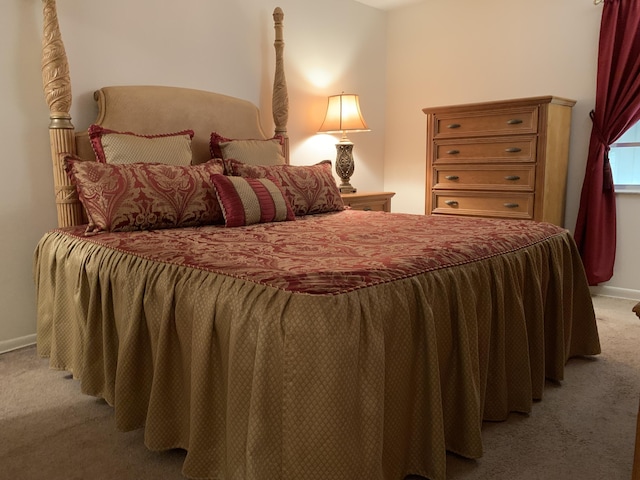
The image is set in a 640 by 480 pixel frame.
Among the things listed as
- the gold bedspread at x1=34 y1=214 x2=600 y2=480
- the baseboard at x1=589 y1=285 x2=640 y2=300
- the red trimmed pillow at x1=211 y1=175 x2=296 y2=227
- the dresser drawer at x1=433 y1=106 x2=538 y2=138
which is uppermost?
the dresser drawer at x1=433 y1=106 x2=538 y2=138

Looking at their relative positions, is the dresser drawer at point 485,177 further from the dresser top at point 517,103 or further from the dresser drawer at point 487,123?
the dresser top at point 517,103

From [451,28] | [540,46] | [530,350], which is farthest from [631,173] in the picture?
[530,350]

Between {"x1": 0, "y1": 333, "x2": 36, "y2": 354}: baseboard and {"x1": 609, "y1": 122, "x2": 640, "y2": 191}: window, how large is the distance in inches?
150

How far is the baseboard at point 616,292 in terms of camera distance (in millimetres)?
3504

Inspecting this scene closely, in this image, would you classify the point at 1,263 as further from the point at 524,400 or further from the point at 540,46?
the point at 540,46

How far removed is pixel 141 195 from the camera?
7.42 feet

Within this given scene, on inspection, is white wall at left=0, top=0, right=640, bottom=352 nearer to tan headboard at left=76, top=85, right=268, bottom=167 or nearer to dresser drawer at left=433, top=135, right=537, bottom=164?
tan headboard at left=76, top=85, right=268, bottom=167

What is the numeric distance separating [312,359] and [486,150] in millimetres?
2882

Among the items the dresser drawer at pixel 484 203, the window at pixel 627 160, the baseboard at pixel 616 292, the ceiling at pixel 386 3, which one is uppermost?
the ceiling at pixel 386 3

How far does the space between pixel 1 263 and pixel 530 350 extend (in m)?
2.49

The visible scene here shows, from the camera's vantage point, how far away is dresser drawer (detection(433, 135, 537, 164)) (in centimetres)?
339

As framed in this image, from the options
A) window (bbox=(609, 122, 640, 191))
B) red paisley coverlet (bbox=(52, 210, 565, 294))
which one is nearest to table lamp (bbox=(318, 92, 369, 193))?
red paisley coverlet (bbox=(52, 210, 565, 294))

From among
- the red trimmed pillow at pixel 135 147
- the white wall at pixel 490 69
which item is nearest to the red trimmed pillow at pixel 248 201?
the red trimmed pillow at pixel 135 147

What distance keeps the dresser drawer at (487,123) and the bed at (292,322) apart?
4.32 ft
